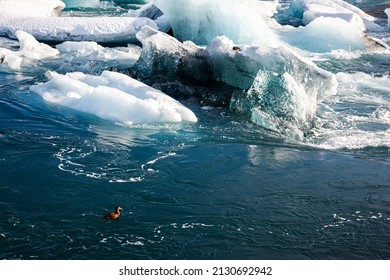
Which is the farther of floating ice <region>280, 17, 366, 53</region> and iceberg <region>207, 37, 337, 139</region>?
floating ice <region>280, 17, 366, 53</region>

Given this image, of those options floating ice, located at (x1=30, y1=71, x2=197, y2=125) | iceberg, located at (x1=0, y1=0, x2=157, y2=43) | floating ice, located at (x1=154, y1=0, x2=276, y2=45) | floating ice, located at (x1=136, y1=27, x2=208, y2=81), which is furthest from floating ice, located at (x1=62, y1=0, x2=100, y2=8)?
floating ice, located at (x1=30, y1=71, x2=197, y2=125)

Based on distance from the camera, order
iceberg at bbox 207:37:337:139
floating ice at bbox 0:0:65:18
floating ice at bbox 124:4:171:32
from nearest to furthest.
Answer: iceberg at bbox 207:37:337:139, floating ice at bbox 124:4:171:32, floating ice at bbox 0:0:65:18

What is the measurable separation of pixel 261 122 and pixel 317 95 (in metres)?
1.24

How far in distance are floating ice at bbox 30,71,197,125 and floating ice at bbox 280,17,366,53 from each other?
747 centimetres

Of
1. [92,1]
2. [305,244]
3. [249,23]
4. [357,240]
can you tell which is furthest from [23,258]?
[92,1]

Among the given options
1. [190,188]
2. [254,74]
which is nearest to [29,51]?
[254,74]

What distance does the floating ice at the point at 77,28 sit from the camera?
1465 centimetres

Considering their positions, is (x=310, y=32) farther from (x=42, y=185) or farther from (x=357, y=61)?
(x=42, y=185)

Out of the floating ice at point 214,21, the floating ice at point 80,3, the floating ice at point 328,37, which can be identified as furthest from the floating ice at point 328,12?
the floating ice at point 80,3

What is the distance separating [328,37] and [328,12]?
3727mm

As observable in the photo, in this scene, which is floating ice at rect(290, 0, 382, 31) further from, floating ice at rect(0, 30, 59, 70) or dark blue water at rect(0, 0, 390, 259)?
dark blue water at rect(0, 0, 390, 259)

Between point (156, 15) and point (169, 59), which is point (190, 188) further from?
point (156, 15)

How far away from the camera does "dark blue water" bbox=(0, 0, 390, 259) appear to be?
4988 millimetres

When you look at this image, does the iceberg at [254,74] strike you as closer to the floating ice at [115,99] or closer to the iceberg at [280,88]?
the iceberg at [280,88]
